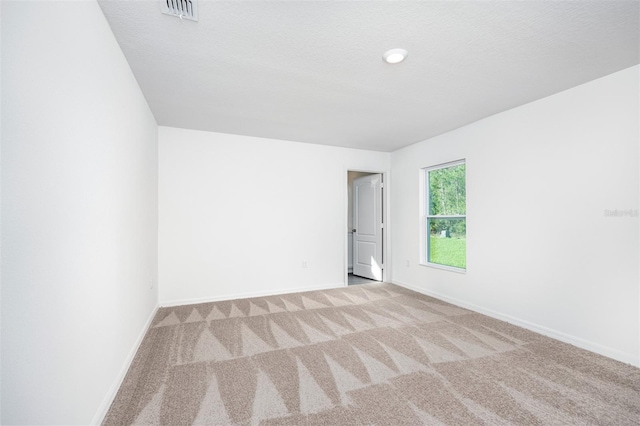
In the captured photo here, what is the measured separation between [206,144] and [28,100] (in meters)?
3.14

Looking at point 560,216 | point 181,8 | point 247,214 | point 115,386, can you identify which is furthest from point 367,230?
point 181,8

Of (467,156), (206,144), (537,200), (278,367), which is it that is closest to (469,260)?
(537,200)

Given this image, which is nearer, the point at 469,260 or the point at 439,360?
the point at 439,360

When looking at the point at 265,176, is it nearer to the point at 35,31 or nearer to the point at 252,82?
the point at 252,82

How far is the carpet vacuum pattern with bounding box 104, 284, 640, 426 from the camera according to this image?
1755mm

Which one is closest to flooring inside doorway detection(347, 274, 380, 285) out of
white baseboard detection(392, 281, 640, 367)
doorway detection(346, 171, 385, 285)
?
doorway detection(346, 171, 385, 285)

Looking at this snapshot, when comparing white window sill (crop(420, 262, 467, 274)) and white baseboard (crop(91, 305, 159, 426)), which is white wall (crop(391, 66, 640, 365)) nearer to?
white window sill (crop(420, 262, 467, 274))

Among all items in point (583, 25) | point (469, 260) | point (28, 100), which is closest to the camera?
point (28, 100)

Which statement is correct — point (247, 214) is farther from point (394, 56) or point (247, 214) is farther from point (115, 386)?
point (394, 56)

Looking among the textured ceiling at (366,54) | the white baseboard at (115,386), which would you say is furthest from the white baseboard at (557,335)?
the white baseboard at (115,386)

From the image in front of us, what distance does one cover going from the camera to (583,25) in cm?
187

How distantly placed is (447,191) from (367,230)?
1.91 meters

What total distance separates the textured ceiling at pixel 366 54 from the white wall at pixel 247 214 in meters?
0.85

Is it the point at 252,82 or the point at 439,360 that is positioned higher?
the point at 252,82
